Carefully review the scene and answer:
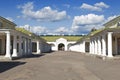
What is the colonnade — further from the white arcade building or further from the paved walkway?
the white arcade building

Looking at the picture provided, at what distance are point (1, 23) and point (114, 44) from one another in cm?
1675

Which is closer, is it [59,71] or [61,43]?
[59,71]

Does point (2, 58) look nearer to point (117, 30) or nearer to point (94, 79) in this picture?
point (117, 30)

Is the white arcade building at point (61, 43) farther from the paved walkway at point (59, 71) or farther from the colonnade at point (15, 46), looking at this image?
the paved walkway at point (59, 71)

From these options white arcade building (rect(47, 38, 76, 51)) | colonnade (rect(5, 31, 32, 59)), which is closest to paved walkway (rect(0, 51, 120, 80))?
colonnade (rect(5, 31, 32, 59))

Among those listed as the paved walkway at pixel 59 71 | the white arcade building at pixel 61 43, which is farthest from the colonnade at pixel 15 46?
the white arcade building at pixel 61 43

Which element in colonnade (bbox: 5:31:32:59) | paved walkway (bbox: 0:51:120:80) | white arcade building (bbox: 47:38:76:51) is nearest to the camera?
paved walkway (bbox: 0:51:120:80)

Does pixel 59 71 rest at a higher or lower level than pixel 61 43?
lower

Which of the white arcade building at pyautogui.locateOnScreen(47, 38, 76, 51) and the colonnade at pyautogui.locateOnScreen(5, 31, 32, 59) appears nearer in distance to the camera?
the colonnade at pyautogui.locateOnScreen(5, 31, 32, 59)

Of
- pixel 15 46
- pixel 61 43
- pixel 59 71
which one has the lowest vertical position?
pixel 59 71

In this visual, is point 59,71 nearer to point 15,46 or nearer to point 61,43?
point 15,46

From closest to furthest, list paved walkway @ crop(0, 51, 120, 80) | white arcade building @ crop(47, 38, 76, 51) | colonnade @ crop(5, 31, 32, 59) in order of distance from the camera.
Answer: paved walkway @ crop(0, 51, 120, 80) → colonnade @ crop(5, 31, 32, 59) → white arcade building @ crop(47, 38, 76, 51)

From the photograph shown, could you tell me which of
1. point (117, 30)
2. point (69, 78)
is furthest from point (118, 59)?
point (69, 78)

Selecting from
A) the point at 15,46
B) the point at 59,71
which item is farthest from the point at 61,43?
the point at 59,71
